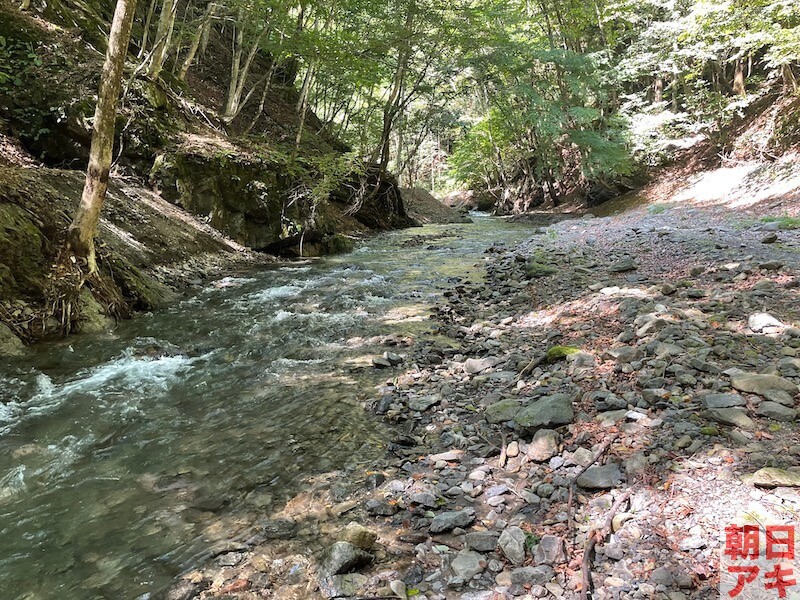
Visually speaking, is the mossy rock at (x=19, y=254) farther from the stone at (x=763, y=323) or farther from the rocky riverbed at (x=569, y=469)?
the stone at (x=763, y=323)

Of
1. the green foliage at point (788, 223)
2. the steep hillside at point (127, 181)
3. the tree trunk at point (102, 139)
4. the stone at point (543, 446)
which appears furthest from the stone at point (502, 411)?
the green foliage at point (788, 223)

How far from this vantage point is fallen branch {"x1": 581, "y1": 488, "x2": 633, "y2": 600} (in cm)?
225

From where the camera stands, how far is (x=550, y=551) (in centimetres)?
255

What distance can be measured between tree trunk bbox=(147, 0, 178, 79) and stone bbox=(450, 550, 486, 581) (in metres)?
14.4

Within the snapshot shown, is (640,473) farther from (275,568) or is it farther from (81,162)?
(81,162)

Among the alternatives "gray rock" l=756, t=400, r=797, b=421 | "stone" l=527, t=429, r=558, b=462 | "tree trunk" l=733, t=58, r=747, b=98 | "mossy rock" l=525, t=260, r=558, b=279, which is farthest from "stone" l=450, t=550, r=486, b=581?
"tree trunk" l=733, t=58, r=747, b=98

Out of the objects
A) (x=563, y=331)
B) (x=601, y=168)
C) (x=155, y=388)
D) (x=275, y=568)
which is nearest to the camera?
(x=275, y=568)

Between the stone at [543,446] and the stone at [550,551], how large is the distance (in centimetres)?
81

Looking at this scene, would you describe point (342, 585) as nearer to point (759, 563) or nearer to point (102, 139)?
point (759, 563)

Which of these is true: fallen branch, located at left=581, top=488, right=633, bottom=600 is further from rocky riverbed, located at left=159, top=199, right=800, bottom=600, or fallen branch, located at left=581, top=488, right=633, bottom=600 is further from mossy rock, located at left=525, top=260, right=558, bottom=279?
mossy rock, located at left=525, top=260, right=558, bottom=279

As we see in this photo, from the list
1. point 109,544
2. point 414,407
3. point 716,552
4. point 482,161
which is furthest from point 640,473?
point 482,161

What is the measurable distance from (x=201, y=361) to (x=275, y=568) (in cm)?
398

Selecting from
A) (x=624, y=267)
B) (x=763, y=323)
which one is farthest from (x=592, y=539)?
(x=624, y=267)

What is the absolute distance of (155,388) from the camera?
5254 millimetres
